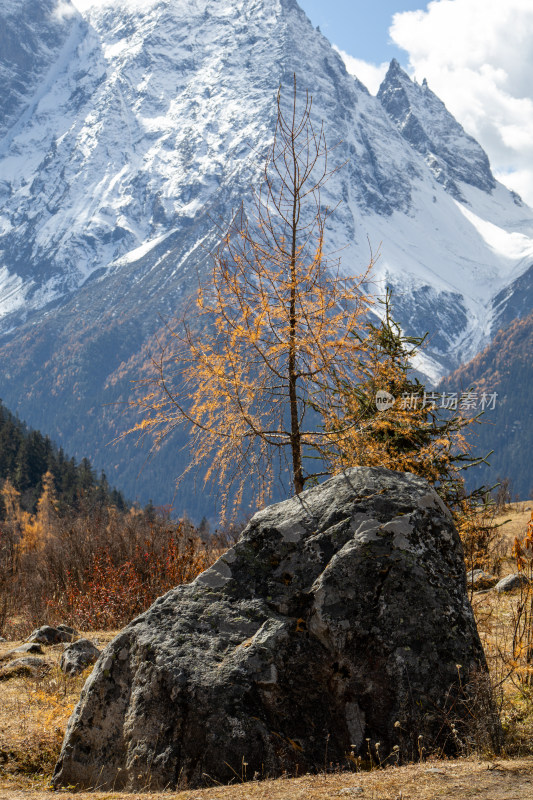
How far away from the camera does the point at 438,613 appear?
5.02 m

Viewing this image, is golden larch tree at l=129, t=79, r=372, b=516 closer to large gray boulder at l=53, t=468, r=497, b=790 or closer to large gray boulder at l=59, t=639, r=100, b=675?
large gray boulder at l=53, t=468, r=497, b=790

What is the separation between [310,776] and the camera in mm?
4469

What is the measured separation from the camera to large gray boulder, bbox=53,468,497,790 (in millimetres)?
4723

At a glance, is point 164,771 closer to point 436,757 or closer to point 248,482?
point 436,757

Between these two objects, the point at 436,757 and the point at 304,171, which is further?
the point at 304,171

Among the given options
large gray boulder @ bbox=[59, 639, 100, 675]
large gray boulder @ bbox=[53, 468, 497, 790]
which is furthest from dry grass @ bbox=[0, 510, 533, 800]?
large gray boulder @ bbox=[53, 468, 497, 790]

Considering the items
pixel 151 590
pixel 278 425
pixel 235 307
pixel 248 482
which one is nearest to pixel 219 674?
pixel 248 482

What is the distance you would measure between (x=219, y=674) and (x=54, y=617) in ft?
24.4

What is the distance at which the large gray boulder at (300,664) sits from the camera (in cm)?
472

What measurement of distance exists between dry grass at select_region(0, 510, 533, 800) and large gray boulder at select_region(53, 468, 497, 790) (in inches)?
9.7

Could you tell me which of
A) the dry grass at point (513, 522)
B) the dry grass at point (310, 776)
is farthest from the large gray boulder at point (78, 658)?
the dry grass at point (513, 522)

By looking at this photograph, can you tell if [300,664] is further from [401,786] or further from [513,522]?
[513,522]

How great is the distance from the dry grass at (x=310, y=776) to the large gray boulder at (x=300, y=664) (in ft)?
0.81

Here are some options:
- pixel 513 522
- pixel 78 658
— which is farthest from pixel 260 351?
pixel 513 522
